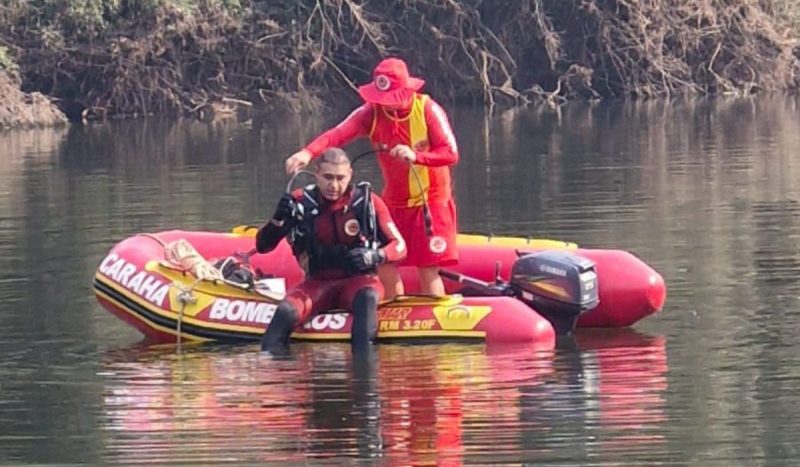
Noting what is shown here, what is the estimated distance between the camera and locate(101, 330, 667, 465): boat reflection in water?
26.6 feet

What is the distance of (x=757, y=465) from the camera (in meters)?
7.57

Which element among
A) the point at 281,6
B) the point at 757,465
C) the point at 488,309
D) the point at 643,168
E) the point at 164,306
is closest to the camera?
the point at 757,465

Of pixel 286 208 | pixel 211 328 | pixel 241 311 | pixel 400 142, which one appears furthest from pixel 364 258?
pixel 211 328

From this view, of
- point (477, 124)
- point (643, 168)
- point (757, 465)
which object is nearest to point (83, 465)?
point (757, 465)

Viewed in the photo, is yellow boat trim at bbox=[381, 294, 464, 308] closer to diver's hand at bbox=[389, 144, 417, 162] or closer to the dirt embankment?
diver's hand at bbox=[389, 144, 417, 162]

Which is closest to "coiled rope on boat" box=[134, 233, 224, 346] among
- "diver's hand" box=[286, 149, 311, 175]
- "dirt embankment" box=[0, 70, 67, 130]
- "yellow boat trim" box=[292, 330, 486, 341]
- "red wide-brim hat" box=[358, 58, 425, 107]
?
"yellow boat trim" box=[292, 330, 486, 341]

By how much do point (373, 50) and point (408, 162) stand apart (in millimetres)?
27481

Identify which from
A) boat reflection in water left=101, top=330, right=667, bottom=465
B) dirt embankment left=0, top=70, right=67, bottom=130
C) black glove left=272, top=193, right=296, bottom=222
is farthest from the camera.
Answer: dirt embankment left=0, top=70, right=67, bottom=130

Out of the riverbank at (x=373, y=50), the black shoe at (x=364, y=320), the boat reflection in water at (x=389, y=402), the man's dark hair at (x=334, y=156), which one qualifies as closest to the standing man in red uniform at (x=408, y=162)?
the man's dark hair at (x=334, y=156)

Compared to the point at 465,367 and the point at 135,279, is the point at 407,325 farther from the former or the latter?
the point at 135,279

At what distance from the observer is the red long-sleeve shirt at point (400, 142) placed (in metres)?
10.9

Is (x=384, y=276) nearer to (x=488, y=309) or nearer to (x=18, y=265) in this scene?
(x=488, y=309)

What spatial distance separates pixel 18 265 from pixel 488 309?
4.86 metres

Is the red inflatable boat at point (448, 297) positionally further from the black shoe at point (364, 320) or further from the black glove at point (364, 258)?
the black glove at point (364, 258)
